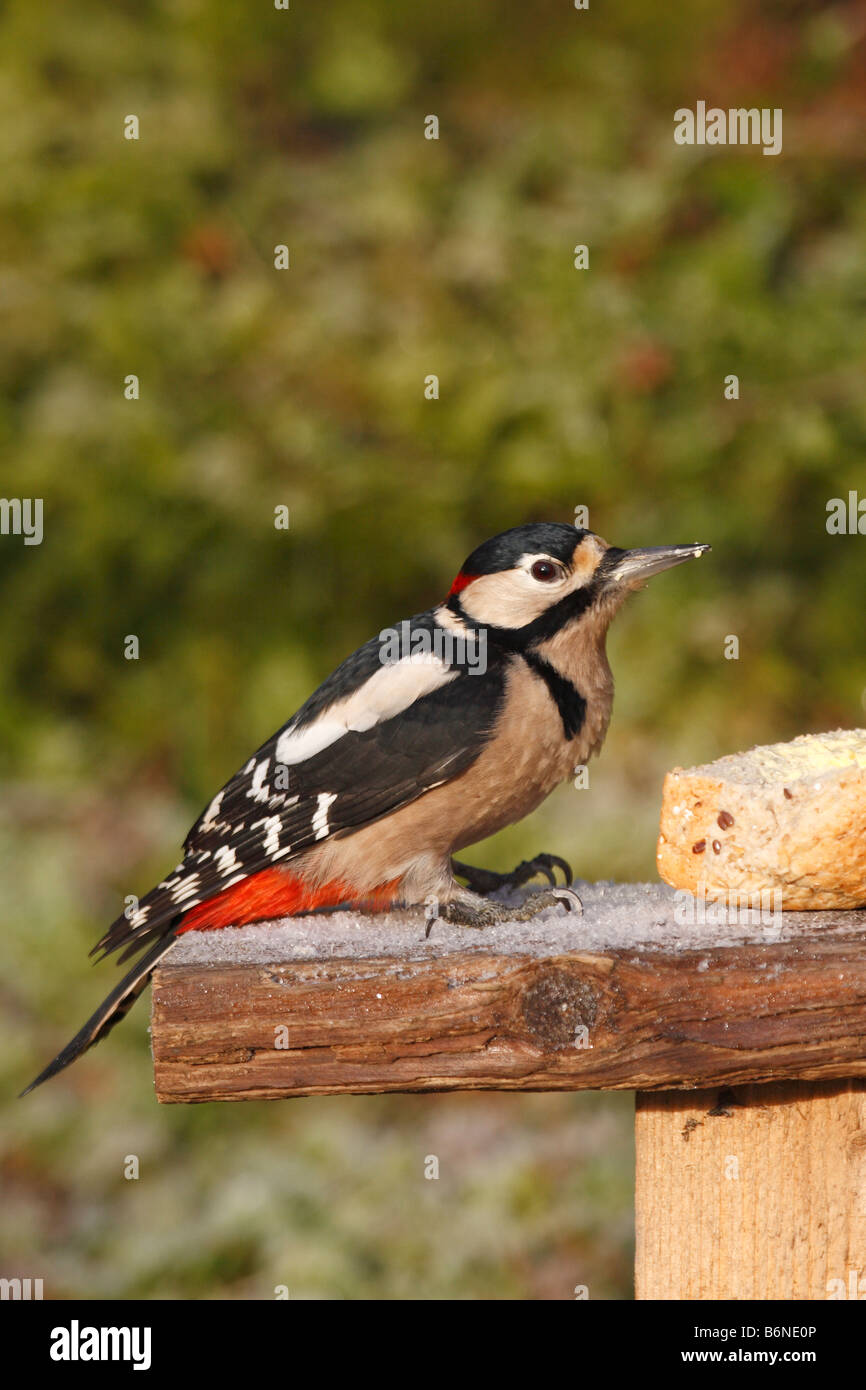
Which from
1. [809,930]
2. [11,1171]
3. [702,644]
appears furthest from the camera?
[702,644]

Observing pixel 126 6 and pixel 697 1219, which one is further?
pixel 126 6

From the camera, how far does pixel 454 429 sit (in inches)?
210

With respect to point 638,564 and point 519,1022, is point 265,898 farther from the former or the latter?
point 638,564

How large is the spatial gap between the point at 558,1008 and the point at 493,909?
48 cm

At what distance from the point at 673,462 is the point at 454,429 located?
0.82 metres

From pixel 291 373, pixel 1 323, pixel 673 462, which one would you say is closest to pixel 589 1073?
pixel 673 462

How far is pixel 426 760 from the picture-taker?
2.49m

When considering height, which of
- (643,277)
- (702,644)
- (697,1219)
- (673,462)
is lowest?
(697,1219)

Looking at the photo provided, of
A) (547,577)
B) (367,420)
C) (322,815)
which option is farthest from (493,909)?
(367,420)

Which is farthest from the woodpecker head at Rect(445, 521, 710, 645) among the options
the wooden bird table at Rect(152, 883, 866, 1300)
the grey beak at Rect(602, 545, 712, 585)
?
the wooden bird table at Rect(152, 883, 866, 1300)

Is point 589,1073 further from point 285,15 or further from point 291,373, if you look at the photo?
point 285,15

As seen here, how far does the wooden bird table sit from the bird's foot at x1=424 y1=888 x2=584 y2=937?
272 millimetres

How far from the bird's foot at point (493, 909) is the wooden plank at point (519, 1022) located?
0.36 meters

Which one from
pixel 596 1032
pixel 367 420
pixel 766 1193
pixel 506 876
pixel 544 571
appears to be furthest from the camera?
pixel 367 420
